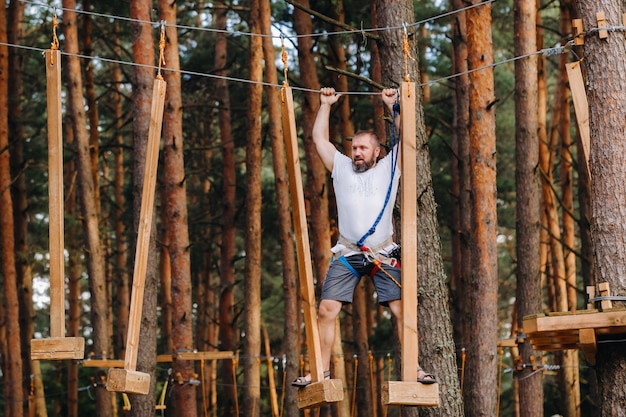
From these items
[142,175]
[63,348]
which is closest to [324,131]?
[63,348]

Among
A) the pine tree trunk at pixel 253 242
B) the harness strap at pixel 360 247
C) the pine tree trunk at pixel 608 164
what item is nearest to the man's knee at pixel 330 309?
the harness strap at pixel 360 247

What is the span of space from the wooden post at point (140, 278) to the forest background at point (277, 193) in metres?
0.48

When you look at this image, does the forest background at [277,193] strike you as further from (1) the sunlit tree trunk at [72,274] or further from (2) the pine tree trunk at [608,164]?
(2) the pine tree trunk at [608,164]

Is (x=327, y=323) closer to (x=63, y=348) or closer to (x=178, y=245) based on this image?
(x=63, y=348)

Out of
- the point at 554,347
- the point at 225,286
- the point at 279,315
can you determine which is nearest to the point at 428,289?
the point at 554,347

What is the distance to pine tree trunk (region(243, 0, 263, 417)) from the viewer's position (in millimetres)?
15570

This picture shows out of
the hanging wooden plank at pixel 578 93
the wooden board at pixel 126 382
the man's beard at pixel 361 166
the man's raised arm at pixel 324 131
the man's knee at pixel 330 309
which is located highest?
the hanging wooden plank at pixel 578 93

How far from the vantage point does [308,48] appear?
50.6 feet

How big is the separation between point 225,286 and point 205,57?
4494 millimetres

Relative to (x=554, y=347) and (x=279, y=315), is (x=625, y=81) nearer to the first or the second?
(x=554, y=347)

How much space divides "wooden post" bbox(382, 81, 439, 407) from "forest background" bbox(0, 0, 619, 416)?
2.88ft

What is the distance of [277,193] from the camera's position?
631 inches

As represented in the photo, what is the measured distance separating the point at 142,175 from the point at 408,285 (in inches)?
240

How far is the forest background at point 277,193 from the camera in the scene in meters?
12.0
